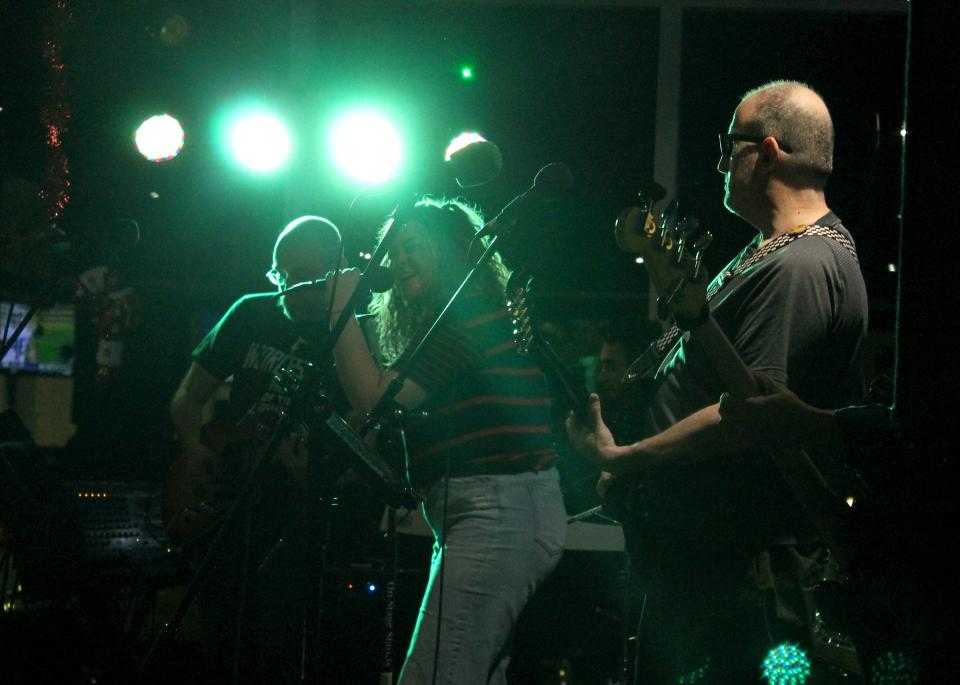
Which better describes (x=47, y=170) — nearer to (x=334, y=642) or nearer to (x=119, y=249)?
(x=119, y=249)

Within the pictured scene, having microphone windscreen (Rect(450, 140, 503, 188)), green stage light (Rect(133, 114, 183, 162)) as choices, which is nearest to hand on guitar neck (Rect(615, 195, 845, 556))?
microphone windscreen (Rect(450, 140, 503, 188))

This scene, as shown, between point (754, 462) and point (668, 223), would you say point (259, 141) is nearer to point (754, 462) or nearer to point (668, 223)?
point (668, 223)

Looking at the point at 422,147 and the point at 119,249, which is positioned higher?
the point at 119,249

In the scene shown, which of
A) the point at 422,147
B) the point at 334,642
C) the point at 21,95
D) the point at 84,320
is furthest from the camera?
the point at 84,320

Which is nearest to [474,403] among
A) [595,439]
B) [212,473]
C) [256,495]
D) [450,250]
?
[595,439]

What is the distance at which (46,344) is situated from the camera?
7.76 m

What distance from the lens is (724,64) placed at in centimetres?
572

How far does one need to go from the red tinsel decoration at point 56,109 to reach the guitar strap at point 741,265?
15.1 feet

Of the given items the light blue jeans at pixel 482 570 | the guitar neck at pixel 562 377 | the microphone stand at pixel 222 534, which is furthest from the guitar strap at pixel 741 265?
the microphone stand at pixel 222 534

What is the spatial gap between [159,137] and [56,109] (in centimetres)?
119

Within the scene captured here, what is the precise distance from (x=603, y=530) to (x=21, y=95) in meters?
4.83

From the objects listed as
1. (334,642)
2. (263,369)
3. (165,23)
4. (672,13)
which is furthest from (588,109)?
(334,642)

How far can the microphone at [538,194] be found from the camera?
210 cm

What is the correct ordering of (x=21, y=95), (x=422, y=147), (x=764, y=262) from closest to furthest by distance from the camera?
(x=764, y=262)
(x=422, y=147)
(x=21, y=95)
